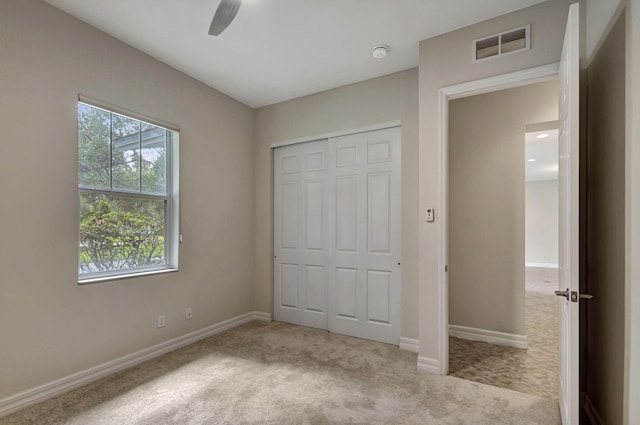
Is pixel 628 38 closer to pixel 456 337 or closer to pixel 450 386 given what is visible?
pixel 450 386

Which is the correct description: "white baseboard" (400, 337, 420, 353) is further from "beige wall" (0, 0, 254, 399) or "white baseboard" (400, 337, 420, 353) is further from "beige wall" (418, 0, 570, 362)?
"beige wall" (0, 0, 254, 399)

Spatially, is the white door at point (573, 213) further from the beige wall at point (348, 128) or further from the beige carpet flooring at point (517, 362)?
the beige wall at point (348, 128)

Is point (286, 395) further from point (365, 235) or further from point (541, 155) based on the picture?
point (541, 155)

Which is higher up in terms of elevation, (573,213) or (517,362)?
(573,213)

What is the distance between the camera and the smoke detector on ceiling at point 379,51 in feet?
9.17

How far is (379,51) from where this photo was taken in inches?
112

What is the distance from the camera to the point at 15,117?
2.12 metres

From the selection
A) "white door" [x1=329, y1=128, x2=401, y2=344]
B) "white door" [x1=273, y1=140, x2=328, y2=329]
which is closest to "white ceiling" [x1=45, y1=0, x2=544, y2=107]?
"white door" [x1=329, y1=128, x2=401, y2=344]

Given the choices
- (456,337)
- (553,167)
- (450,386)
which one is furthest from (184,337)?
(553,167)

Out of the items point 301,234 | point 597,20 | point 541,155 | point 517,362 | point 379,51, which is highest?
point 379,51

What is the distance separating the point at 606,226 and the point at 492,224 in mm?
1633

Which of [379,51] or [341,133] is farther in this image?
[341,133]

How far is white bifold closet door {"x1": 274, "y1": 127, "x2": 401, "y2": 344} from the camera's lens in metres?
3.35

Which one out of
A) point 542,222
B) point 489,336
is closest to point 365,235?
Answer: point 489,336
